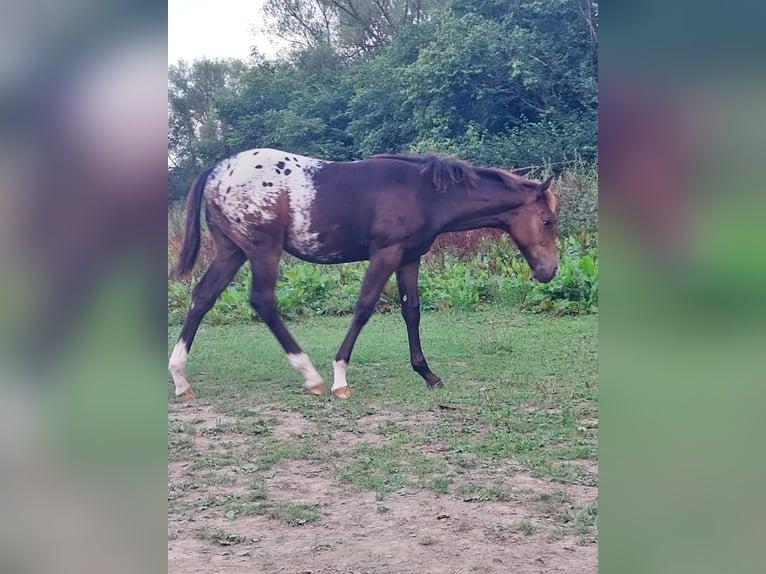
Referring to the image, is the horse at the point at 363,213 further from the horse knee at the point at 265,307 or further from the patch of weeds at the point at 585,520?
the patch of weeds at the point at 585,520

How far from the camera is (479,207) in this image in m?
4.03

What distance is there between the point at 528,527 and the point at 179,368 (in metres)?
1.94

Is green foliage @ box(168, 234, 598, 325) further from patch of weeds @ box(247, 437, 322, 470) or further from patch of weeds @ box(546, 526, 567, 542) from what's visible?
patch of weeds @ box(546, 526, 567, 542)

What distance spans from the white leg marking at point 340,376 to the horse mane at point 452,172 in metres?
1.07

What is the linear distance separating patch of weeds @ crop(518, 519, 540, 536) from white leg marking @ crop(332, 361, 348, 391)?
3.82 feet

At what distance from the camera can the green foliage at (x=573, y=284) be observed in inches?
150

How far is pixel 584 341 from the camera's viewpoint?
3902 millimetres
